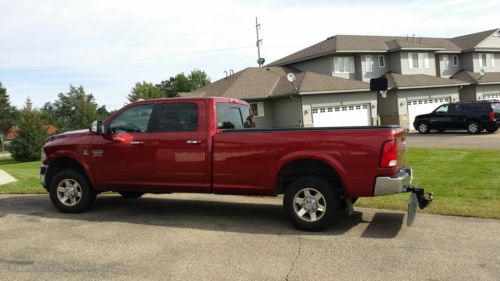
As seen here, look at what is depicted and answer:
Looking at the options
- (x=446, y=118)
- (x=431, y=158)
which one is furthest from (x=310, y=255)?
(x=446, y=118)

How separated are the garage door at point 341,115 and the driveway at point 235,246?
79.8 feet

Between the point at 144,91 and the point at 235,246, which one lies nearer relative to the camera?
the point at 235,246

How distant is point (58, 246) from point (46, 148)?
2.62 m

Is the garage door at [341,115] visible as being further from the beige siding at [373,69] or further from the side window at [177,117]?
the side window at [177,117]

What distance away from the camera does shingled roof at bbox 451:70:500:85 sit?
40812 millimetres

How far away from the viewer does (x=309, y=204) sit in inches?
257

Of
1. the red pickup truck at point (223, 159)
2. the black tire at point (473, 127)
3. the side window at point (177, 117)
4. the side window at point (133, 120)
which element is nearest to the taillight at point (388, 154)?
the red pickup truck at point (223, 159)

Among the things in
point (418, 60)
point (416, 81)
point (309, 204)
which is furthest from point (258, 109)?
point (309, 204)

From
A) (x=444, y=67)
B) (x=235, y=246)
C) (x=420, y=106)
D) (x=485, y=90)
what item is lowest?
(x=235, y=246)

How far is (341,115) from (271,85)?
5.56 m

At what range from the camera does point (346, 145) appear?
626 centimetres

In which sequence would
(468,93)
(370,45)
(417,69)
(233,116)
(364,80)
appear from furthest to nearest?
(468,93) < (417,69) < (370,45) < (364,80) < (233,116)

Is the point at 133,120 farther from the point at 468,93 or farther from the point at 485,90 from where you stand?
the point at 485,90

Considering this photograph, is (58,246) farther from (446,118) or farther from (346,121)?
(346,121)
